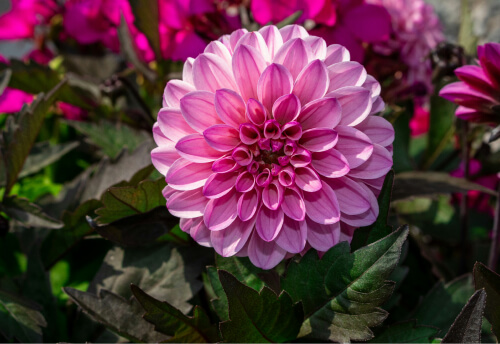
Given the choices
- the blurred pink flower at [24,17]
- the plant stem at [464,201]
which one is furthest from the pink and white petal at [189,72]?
the blurred pink flower at [24,17]

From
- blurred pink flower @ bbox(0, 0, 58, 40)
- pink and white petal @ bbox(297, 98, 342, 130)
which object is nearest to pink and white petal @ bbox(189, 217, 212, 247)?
pink and white petal @ bbox(297, 98, 342, 130)

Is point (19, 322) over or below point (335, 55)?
below

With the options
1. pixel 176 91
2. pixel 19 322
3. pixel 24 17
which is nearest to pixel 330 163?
pixel 176 91

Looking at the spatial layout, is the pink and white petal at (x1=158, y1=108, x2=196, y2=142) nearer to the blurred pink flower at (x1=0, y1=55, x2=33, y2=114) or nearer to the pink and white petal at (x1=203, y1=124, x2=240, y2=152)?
the pink and white petal at (x1=203, y1=124, x2=240, y2=152)

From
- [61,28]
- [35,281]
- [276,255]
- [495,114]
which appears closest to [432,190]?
[495,114]

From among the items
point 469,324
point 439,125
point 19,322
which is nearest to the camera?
point 469,324

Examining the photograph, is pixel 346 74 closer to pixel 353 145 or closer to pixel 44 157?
pixel 353 145
